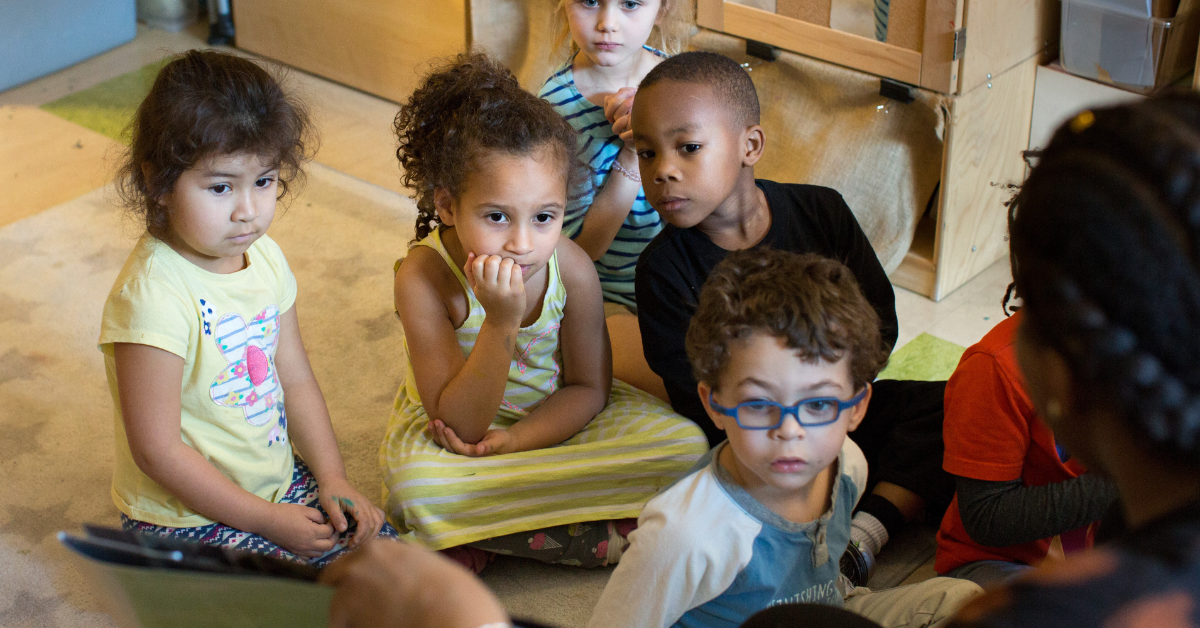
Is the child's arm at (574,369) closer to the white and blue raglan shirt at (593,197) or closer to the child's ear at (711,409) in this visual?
the white and blue raglan shirt at (593,197)

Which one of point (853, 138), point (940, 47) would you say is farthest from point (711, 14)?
point (940, 47)

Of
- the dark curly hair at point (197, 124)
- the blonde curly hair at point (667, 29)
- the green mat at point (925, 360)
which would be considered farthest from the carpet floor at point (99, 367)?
the blonde curly hair at point (667, 29)

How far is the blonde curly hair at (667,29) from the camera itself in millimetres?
1775

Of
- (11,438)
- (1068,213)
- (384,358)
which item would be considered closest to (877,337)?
(1068,213)

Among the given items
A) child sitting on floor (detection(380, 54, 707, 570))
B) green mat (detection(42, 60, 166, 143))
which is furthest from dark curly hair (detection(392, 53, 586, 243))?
green mat (detection(42, 60, 166, 143))

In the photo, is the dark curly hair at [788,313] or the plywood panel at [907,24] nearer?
the dark curly hair at [788,313]

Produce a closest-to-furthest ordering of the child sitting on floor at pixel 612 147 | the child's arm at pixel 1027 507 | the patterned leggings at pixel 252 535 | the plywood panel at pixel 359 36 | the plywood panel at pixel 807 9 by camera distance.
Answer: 1. the child's arm at pixel 1027 507
2. the patterned leggings at pixel 252 535
3. the child sitting on floor at pixel 612 147
4. the plywood panel at pixel 807 9
5. the plywood panel at pixel 359 36

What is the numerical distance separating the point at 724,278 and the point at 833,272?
4.3 inches

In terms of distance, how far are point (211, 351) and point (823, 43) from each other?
1.20 meters

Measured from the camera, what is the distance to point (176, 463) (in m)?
1.17

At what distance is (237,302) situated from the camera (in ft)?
4.00

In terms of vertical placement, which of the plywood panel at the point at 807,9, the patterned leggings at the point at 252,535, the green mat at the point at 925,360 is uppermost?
the plywood panel at the point at 807,9

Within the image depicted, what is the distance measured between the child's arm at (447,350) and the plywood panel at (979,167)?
3.02ft

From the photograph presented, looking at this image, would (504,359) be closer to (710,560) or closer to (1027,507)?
(710,560)
